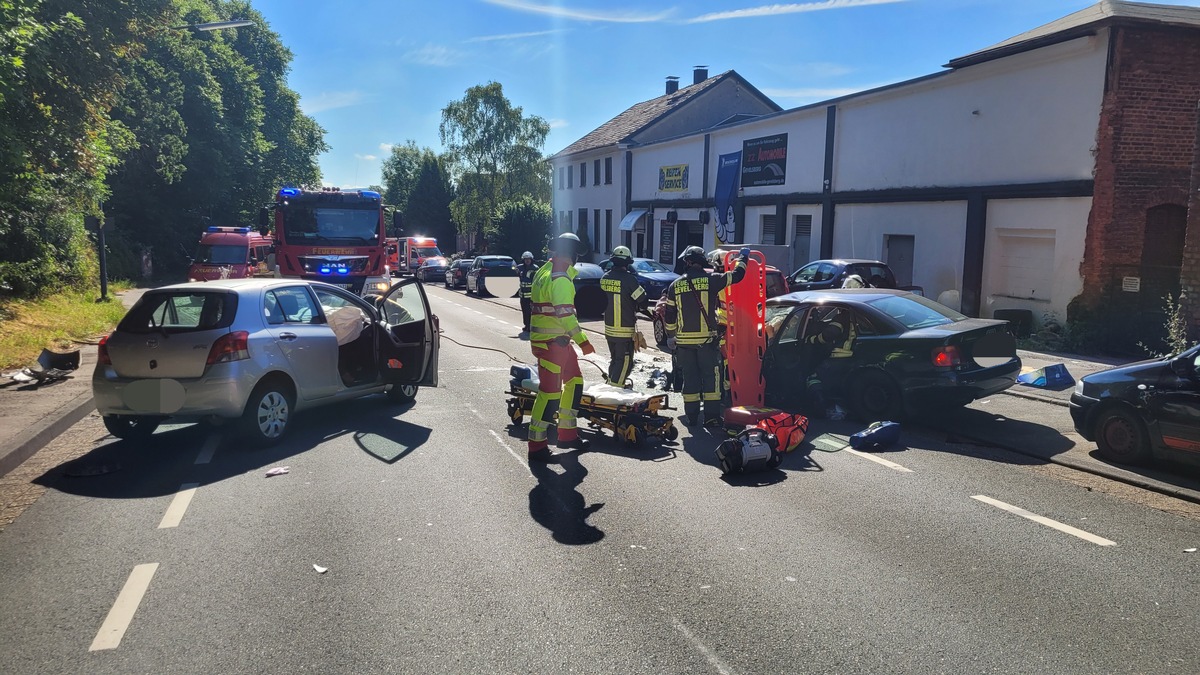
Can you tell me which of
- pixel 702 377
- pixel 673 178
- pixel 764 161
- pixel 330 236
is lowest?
pixel 702 377

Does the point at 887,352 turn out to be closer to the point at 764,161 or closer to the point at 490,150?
the point at 764,161

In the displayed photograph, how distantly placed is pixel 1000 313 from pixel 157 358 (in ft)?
51.6

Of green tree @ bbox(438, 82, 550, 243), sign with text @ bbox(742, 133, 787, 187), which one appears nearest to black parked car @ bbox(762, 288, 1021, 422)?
sign with text @ bbox(742, 133, 787, 187)

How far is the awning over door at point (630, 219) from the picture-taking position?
38.7 meters

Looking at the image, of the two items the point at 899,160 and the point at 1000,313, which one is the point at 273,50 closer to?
the point at 899,160

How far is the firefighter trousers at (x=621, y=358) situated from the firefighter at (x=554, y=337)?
1720mm

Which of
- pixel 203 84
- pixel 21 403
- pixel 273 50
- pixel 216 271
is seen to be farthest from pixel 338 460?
pixel 273 50

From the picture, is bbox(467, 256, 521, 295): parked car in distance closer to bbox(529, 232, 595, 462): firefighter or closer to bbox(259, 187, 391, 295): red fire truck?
bbox(259, 187, 391, 295): red fire truck

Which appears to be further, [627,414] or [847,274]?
[847,274]

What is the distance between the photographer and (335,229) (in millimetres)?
18688

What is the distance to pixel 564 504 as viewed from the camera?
639 cm

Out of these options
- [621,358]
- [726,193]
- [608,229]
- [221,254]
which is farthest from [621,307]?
[608,229]

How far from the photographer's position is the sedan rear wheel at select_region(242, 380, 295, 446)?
313 inches

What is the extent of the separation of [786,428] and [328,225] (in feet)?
44.8
